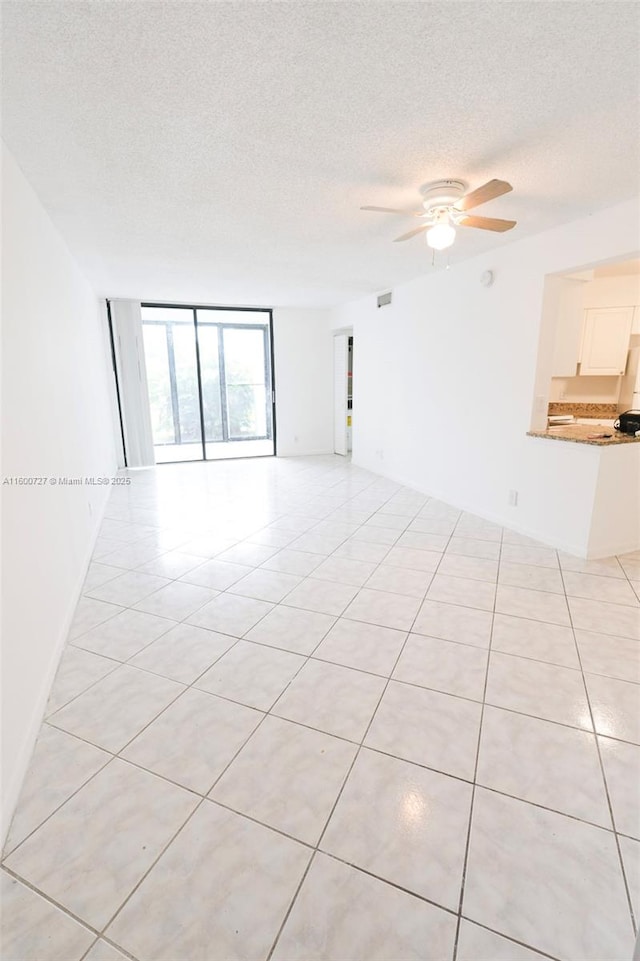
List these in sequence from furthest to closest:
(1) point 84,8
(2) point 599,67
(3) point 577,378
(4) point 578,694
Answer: (3) point 577,378 < (4) point 578,694 < (2) point 599,67 < (1) point 84,8

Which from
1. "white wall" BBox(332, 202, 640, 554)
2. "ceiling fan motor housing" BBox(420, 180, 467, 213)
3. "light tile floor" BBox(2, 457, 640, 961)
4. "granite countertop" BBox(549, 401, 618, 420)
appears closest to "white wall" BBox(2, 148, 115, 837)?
"light tile floor" BBox(2, 457, 640, 961)

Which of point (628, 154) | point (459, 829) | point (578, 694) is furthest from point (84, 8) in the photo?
point (578, 694)

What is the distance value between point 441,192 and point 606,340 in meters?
3.37

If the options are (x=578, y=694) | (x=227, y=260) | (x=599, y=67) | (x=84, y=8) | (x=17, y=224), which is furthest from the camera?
(x=227, y=260)

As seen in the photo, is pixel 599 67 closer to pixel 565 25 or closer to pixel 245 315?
pixel 565 25

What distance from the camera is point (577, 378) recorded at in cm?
495

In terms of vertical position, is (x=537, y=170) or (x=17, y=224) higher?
(x=537, y=170)

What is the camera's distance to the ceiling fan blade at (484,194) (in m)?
1.91

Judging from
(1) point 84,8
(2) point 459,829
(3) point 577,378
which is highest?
(1) point 84,8

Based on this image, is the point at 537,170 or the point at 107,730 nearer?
the point at 107,730

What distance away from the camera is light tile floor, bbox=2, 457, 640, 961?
106 centimetres

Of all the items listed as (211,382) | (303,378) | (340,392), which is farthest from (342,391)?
(211,382)

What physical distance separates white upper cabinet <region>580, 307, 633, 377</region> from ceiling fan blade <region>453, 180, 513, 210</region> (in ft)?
10.6

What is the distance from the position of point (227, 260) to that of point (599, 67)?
3136 mm
